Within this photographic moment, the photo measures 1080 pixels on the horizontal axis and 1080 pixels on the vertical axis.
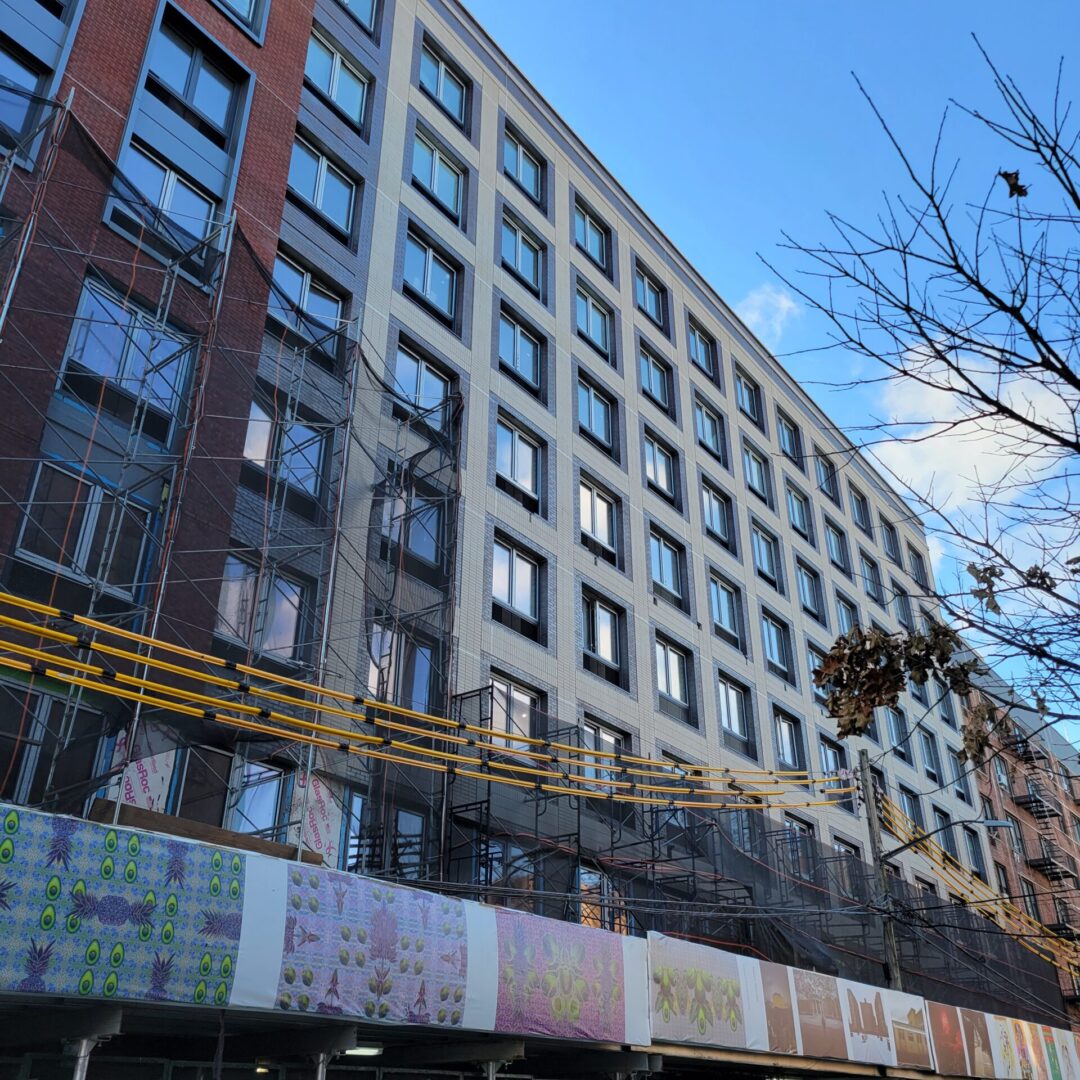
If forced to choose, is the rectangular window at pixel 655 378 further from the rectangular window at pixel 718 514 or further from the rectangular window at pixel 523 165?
the rectangular window at pixel 523 165

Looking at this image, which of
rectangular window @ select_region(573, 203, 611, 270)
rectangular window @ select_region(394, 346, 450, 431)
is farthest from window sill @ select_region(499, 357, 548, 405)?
rectangular window @ select_region(573, 203, 611, 270)

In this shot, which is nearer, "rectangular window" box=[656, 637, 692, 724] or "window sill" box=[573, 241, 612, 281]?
"rectangular window" box=[656, 637, 692, 724]

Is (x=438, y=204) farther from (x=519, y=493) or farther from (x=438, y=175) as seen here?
(x=519, y=493)

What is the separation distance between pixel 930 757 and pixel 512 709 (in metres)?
29.0

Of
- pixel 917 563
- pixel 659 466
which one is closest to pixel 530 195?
pixel 659 466

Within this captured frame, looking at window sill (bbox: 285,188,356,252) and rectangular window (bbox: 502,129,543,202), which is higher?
rectangular window (bbox: 502,129,543,202)

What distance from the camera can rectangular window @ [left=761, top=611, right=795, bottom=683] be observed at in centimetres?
3409

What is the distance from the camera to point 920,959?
29.8 m

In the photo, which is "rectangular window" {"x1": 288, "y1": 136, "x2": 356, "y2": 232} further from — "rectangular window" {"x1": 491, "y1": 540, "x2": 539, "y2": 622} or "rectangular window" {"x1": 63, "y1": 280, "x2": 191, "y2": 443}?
"rectangular window" {"x1": 491, "y1": 540, "x2": 539, "y2": 622}

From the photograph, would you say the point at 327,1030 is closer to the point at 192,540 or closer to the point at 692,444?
the point at 192,540

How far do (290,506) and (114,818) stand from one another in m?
7.95

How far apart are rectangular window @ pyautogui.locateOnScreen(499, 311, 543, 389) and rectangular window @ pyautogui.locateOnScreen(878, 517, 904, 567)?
1039 inches

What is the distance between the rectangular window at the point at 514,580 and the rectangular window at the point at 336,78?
9.99m

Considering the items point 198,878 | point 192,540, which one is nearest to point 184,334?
point 192,540
